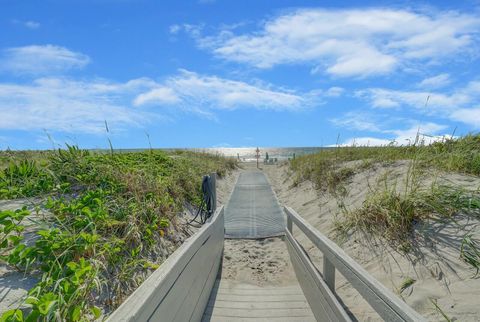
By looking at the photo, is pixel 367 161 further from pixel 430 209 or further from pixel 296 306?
pixel 296 306

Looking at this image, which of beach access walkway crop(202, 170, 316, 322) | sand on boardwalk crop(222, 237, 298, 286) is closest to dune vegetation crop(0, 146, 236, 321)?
beach access walkway crop(202, 170, 316, 322)

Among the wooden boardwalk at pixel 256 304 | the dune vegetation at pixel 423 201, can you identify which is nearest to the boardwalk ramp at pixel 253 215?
the dune vegetation at pixel 423 201

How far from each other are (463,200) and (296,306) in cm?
253

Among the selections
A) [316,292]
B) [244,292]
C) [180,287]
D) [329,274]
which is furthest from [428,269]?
[180,287]

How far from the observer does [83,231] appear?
377cm

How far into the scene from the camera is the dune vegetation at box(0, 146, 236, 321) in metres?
2.86

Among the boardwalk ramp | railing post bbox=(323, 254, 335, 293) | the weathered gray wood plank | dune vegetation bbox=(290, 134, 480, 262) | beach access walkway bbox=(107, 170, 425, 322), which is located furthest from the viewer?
the boardwalk ramp

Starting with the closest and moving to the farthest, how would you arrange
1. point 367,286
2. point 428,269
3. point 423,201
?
point 367,286, point 428,269, point 423,201

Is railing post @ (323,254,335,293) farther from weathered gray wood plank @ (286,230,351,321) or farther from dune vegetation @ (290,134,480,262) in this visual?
dune vegetation @ (290,134,480,262)

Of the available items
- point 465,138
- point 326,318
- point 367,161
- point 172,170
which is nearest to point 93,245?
point 326,318

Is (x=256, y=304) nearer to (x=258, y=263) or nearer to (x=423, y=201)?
(x=258, y=263)

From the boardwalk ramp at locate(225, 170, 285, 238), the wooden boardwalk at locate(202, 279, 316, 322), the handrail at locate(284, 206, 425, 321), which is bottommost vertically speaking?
the wooden boardwalk at locate(202, 279, 316, 322)

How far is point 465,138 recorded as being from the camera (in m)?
7.45

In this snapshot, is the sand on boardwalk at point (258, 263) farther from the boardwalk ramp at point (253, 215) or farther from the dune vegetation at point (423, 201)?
the dune vegetation at point (423, 201)
